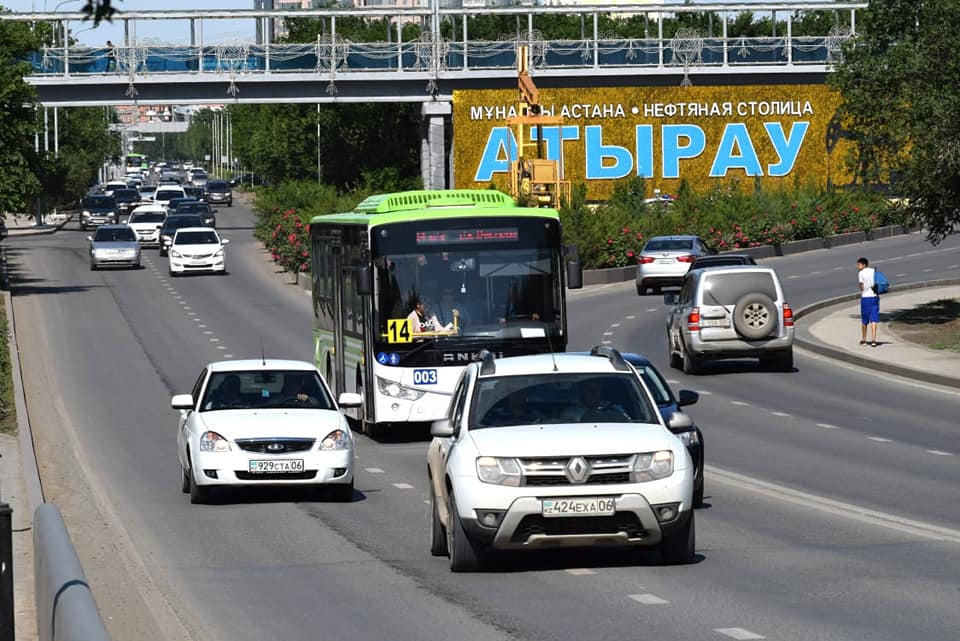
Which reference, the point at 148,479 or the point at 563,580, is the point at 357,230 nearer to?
the point at 148,479

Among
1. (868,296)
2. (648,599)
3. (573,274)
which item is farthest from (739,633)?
(868,296)

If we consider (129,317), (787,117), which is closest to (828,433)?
(129,317)

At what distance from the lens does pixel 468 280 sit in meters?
24.1

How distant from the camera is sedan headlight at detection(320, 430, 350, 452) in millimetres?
18672

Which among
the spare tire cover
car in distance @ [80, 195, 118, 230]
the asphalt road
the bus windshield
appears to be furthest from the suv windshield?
car in distance @ [80, 195, 118, 230]

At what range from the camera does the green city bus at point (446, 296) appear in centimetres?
2395

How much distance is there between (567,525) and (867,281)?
23.9m

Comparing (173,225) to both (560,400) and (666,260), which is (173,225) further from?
(560,400)

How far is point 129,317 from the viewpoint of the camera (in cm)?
4950

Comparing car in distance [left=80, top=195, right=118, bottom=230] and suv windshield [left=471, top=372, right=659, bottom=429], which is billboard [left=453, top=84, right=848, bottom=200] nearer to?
car in distance [left=80, top=195, right=118, bottom=230]

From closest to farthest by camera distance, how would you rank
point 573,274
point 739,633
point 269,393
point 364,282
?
point 739,633
point 269,393
point 573,274
point 364,282

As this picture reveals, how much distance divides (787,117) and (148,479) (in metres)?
67.9

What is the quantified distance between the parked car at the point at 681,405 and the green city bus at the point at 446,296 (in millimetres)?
5452

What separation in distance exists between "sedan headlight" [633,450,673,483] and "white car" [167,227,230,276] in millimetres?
51165
